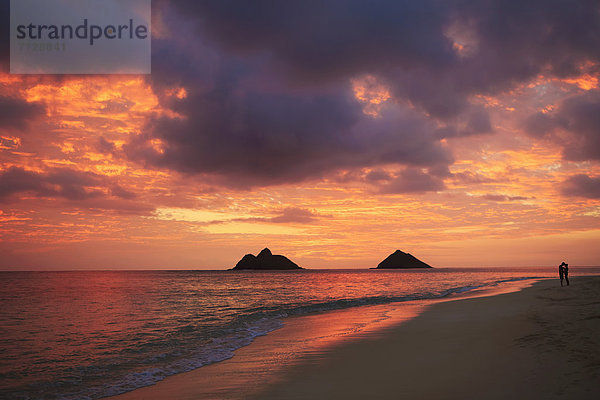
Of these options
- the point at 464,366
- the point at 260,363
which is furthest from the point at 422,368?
the point at 260,363

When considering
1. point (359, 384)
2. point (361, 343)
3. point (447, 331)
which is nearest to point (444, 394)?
point (359, 384)

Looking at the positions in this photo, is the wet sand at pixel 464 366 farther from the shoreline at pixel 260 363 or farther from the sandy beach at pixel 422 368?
the shoreline at pixel 260 363

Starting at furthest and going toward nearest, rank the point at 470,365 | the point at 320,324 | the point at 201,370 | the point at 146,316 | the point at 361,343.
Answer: the point at 146,316, the point at 320,324, the point at 361,343, the point at 201,370, the point at 470,365

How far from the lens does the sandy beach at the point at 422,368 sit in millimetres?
8102

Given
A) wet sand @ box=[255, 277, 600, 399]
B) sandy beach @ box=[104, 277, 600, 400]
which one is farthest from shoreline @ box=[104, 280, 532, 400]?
wet sand @ box=[255, 277, 600, 399]

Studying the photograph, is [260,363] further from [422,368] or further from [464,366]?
[464,366]

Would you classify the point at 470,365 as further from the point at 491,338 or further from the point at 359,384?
the point at 491,338

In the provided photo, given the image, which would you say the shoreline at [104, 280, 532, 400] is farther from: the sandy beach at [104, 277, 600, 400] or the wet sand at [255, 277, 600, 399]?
the wet sand at [255, 277, 600, 399]

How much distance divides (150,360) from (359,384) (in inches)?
333

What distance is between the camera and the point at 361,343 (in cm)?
1475

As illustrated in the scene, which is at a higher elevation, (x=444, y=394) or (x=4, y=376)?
(x=444, y=394)

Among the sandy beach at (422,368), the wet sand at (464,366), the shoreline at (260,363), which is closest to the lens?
the wet sand at (464,366)

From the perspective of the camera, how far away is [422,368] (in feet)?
33.6

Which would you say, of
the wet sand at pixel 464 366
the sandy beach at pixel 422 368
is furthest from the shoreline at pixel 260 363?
the wet sand at pixel 464 366
